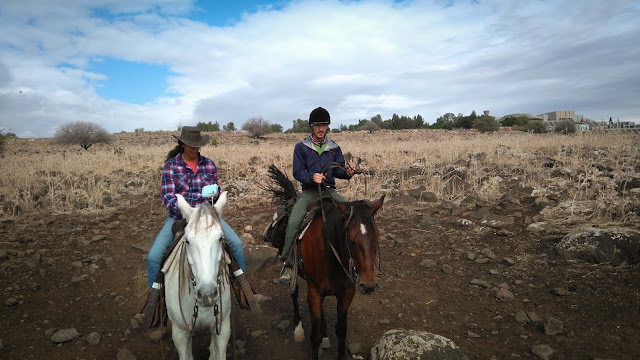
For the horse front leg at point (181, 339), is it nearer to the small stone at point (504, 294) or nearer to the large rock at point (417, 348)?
the large rock at point (417, 348)

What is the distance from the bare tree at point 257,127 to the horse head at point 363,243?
2896 cm

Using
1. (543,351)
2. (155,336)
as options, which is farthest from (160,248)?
(543,351)

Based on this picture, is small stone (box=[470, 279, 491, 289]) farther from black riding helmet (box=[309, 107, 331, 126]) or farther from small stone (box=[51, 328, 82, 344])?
small stone (box=[51, 328, 82, 344])

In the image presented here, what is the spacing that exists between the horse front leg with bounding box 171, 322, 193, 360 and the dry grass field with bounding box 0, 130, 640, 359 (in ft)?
2.88

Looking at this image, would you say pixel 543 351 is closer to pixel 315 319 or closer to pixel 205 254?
pixel 315 319

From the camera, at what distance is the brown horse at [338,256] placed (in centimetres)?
301

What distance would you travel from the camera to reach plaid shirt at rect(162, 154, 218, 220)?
373 centimetres

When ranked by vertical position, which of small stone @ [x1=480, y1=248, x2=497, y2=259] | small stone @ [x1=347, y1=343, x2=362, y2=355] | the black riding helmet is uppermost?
the black riding helmet

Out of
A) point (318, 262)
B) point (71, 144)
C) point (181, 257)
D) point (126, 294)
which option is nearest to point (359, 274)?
point (318, 262)

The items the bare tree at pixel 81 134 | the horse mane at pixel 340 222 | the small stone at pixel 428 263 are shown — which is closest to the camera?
the horse mane at pixel 340 222

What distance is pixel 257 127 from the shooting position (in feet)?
104

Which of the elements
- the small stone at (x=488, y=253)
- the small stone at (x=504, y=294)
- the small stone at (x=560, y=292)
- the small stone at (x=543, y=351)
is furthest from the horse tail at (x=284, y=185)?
the small stone at (x=560, y=292)

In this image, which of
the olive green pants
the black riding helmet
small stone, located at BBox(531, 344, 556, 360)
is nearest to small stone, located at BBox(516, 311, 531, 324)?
small stone, located at BBox(531, 344, 556, 360)

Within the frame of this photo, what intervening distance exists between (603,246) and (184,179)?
606 cm
